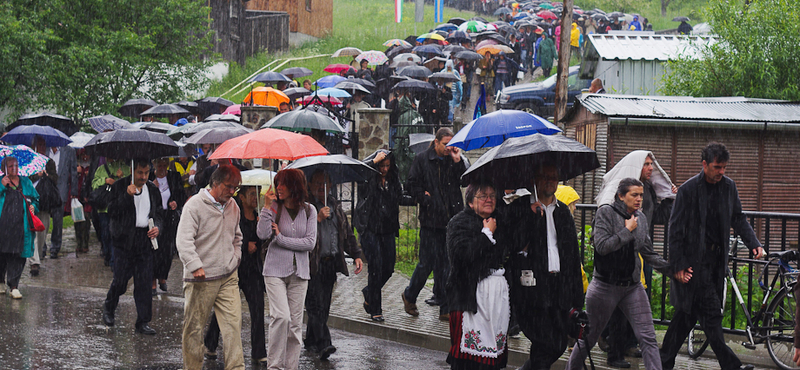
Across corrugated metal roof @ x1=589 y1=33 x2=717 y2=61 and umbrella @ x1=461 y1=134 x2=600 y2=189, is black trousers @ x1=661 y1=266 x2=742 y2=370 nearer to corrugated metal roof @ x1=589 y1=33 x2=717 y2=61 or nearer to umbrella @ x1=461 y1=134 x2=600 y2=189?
umbrella @ x1=461 y1=134 x2=600 y2=189

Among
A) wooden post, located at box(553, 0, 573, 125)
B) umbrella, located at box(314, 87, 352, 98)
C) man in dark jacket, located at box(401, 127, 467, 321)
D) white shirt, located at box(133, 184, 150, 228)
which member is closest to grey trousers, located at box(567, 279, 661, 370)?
man in dark jacket, located at box(401, 127, 467, 321)

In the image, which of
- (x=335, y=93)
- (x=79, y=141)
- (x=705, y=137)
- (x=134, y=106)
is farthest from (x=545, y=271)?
(x=134, y=106)

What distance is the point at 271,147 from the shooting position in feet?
25.8

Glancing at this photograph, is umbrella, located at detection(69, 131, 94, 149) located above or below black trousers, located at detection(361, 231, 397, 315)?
above

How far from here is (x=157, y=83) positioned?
77.2 ft

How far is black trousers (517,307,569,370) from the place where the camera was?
598 centimetres

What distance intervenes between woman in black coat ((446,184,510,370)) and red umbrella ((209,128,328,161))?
2.60 m

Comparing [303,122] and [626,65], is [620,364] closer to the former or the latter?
[303,122]

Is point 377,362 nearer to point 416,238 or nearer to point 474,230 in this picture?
point 474,230

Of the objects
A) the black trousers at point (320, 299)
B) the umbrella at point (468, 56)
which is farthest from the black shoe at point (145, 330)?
the umbrella at point (468, 56)

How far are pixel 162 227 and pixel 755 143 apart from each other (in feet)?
33.3

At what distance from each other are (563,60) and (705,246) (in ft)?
33.9

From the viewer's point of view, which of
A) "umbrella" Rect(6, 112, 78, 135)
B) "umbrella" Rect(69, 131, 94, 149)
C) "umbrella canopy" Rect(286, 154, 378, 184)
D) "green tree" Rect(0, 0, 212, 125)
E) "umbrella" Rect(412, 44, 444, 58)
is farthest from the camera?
"umbrella" Rect(412, 44, 444, 58)


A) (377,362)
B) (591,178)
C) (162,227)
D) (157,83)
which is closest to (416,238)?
(591,178)
